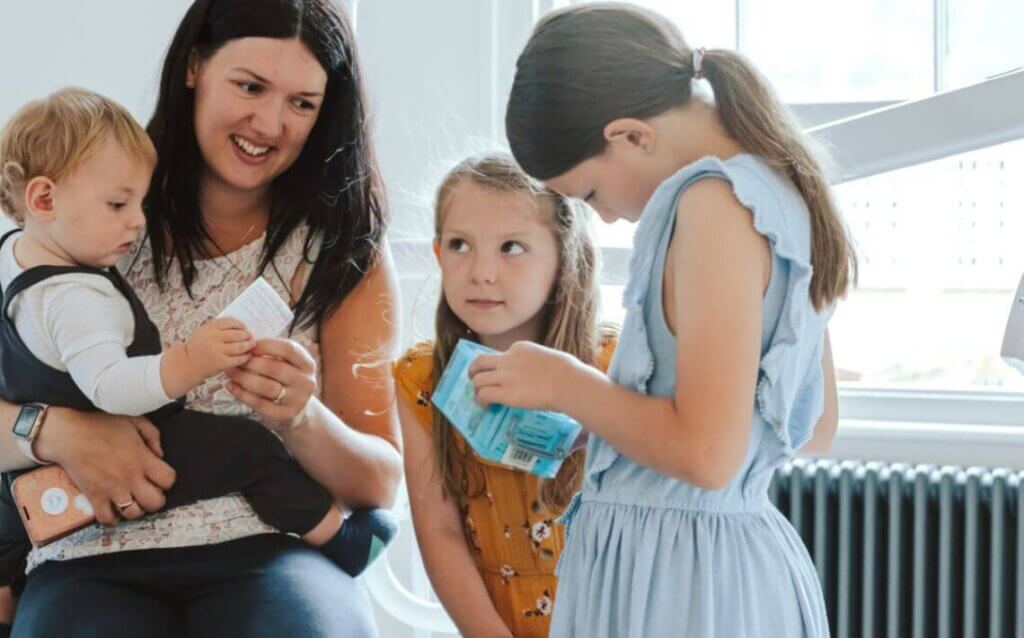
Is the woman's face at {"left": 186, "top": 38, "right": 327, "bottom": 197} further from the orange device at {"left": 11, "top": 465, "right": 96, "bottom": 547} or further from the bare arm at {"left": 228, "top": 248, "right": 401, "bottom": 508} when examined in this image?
the orange device at {"left": 11, "top": 465, "right": 96, "bottom": 547}

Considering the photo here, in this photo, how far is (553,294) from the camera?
5.37 feet

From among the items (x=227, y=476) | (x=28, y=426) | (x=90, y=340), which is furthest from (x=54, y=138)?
(x=227, y=476)

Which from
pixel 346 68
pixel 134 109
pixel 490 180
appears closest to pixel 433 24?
pixel 134 109

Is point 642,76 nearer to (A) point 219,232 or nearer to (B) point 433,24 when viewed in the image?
(A) point 219,232

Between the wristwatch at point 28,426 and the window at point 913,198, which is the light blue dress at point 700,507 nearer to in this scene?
the wristwatch at point 28,426

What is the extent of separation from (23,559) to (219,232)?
1.63ft

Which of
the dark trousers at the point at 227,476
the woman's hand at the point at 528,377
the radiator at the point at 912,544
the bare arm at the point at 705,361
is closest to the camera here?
the bare arm at the point at 705,361

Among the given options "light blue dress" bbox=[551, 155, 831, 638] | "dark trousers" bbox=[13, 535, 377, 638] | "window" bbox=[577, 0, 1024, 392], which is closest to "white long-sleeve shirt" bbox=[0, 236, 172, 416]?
"dark trousers" bbox=[13, 535, 377, 638]

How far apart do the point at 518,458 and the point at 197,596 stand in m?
0.42

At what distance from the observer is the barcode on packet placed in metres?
1.41

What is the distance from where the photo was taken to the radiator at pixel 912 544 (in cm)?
205

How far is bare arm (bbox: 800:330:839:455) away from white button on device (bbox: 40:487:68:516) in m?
0.88

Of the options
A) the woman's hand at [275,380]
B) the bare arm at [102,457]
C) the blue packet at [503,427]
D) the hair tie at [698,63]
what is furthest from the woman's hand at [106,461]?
the hair tie at [698,63]

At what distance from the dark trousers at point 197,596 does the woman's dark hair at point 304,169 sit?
343mm
